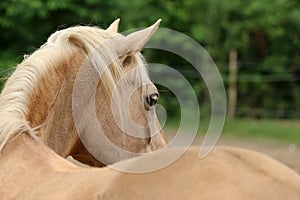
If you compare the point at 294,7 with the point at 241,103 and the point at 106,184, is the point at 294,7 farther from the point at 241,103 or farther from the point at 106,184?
the point at 106,184

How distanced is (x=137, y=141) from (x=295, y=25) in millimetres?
13162

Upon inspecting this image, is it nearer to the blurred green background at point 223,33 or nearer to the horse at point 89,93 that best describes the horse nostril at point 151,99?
the horse at point 89,93

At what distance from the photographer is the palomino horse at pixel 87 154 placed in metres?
1.52

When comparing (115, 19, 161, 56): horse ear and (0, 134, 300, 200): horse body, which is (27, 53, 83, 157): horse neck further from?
(0, 134, 300, 200): horse body

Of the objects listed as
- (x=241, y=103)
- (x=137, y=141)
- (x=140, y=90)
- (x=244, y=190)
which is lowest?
(x=241, y=103)

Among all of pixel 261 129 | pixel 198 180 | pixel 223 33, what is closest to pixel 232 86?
pixel 223 33

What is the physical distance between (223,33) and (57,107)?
12.9m

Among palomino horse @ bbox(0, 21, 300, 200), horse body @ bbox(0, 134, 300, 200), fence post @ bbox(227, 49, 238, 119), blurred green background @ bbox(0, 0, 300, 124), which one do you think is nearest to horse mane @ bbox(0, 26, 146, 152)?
palomino horse @ bbox(0, 21, 300, 200)

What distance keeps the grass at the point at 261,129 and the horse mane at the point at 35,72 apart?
8.23 metres

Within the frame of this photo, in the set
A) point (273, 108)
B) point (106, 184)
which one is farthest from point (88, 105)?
point (273, 108)

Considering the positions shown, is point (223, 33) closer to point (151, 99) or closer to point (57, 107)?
point (151, 99)

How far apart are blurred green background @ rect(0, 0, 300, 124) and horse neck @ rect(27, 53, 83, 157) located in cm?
963

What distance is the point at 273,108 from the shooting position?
14.4 metres

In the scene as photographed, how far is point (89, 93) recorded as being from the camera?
2785 mm
